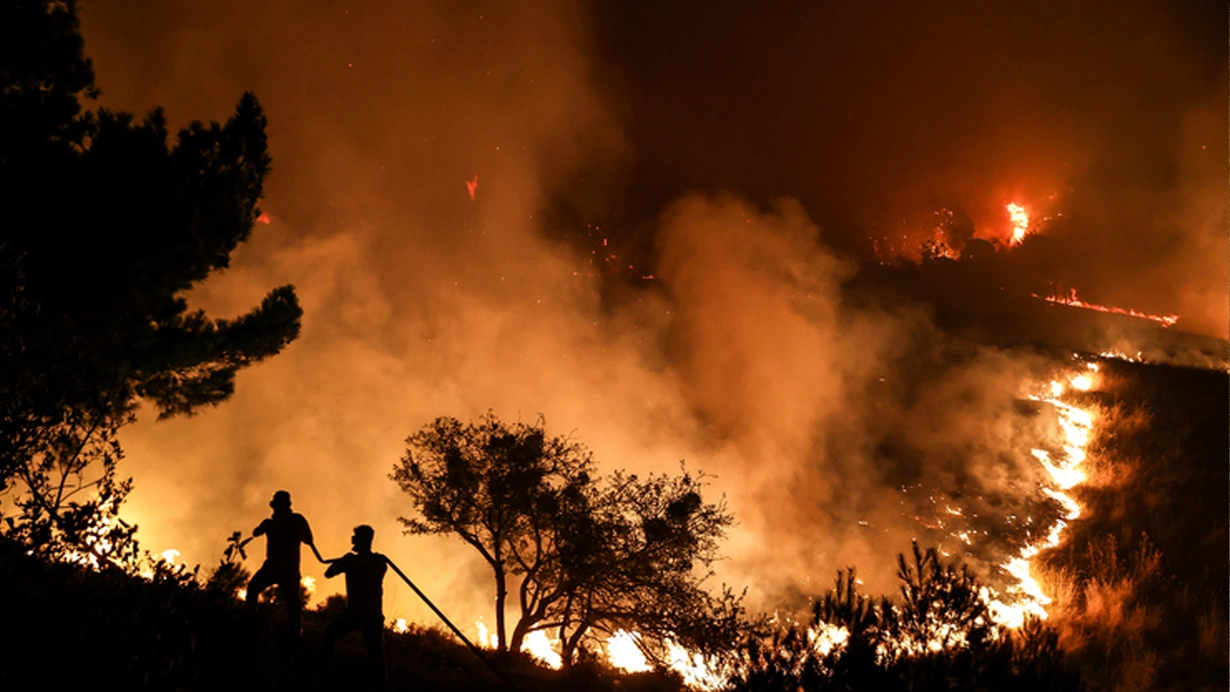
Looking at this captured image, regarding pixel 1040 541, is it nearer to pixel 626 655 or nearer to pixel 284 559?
pixel 626 655

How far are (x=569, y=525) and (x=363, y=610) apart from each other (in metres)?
9.39

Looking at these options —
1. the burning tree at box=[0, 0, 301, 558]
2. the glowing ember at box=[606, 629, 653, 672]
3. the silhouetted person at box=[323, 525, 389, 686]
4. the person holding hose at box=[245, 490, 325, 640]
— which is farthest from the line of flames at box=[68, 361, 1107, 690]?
the burning tree at box=[0, 0, 301, 558]

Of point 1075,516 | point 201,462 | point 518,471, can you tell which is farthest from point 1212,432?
point 201,462

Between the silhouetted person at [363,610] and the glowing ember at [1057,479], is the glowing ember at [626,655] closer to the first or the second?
the silhouetted person at [363,610]

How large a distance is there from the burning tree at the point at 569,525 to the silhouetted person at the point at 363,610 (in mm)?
8235

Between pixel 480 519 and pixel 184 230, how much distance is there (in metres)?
11.1

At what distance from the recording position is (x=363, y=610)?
8.61m

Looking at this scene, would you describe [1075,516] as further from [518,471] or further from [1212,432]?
[518,471]

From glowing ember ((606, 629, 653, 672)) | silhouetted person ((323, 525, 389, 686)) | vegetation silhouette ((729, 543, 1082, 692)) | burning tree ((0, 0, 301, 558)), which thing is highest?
burning tree ((0, 0, 301, 558))

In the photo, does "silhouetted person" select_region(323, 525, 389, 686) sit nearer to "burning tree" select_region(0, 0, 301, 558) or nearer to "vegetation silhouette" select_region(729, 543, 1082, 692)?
"burning tree" select_region(0, 0, 301, 558)

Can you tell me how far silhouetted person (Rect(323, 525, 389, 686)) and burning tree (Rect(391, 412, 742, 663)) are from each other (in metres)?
8.24

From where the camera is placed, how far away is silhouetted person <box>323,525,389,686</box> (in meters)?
8.58

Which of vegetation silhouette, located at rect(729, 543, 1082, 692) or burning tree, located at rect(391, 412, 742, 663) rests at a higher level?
burning tree, located at rect(391, 412, 742, 663)

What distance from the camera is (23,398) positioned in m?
7.20
